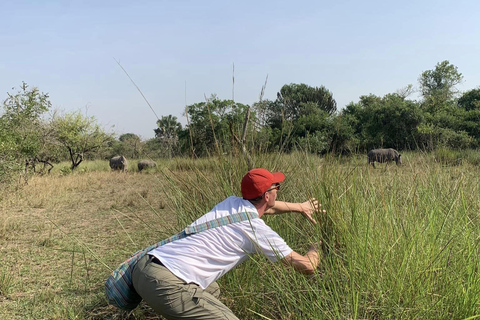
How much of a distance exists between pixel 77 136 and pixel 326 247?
1659 cm

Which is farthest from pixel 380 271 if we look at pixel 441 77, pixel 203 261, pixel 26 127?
pixel 441 77

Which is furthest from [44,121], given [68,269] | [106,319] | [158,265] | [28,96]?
[158,265]

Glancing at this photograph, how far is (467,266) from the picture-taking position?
181 centimetres

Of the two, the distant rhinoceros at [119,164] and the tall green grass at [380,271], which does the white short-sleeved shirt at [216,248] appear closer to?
the tall green grass at [380,271]

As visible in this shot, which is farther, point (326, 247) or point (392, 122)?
point (392, 122)

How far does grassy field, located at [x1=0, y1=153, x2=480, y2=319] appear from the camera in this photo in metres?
1.82

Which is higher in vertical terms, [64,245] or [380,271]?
[380,271]

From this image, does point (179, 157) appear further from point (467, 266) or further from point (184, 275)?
point (467, 266)

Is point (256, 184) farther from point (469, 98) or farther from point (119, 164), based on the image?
point (469, 98)

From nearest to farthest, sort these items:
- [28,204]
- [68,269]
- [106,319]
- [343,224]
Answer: [343,224]
[106,319]
[68,269]
[28,204]

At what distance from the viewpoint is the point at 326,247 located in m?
2.22

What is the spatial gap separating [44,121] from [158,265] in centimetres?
1515

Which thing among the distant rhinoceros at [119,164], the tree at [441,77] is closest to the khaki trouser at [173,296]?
the distant rhinoceros at [119,164]

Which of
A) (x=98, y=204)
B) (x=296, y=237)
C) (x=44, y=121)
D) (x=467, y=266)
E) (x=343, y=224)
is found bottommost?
(x=98, y=204)
